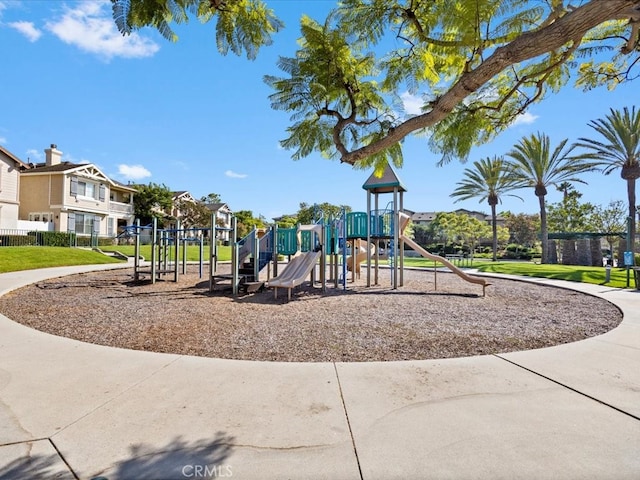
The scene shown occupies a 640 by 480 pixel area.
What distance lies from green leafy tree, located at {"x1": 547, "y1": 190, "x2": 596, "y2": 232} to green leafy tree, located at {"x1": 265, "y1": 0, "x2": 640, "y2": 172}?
166 feet

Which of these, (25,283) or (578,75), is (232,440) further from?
(25,283)

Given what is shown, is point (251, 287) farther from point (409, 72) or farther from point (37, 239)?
point (37, 239)

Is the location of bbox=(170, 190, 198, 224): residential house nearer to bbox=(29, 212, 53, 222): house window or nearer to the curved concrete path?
bbox=(29, 212, 53, 222): house window

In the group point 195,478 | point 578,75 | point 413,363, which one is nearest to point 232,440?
point 195,478

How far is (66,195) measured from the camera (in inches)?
1272

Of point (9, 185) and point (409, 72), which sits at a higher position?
point (9, 185)

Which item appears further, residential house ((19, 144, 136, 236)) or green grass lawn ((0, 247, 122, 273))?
residential house ((19, 144, 136, 236))

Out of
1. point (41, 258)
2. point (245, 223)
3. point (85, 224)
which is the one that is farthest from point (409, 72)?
point (245, 223)

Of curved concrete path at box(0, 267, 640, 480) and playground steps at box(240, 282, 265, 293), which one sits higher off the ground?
playground steps at box(240, 282, 265, 293)

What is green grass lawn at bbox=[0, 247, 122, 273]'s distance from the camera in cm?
A: 1666

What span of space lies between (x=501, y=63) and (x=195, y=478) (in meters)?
3.60

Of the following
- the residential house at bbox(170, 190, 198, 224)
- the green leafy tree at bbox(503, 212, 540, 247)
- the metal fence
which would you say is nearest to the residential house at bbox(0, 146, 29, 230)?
the metal fence

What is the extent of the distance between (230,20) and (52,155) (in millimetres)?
39303

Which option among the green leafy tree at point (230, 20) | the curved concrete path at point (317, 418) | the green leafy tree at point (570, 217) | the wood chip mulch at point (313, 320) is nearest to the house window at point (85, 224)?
the wood chip mulch at point (313, 320)
